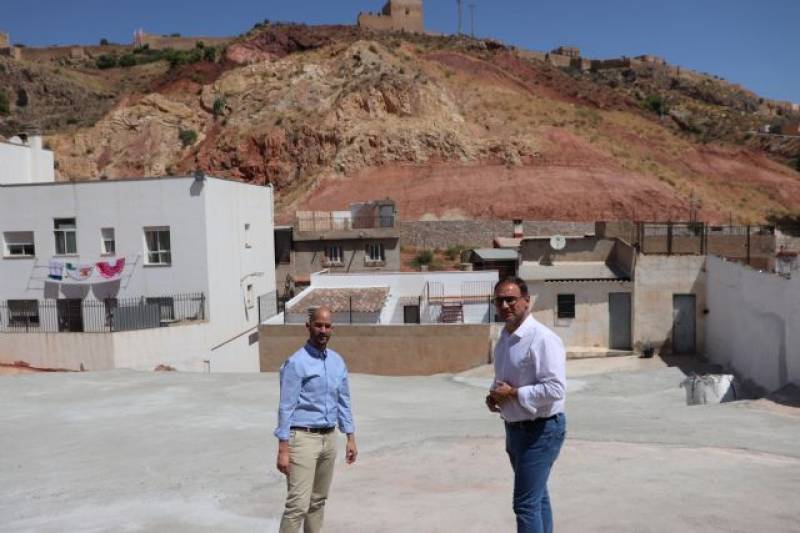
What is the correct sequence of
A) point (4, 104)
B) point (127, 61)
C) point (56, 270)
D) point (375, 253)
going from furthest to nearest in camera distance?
1. point (127, 61)
2. point (4, 104)
3. point (375, 253)
4. point (56, 270)

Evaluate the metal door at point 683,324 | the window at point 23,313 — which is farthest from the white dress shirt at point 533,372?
the window at point 23,313

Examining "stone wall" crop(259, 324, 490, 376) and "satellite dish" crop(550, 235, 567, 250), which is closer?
"stone wall" crop(259, 324, 490, 376)

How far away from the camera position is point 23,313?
2438cm

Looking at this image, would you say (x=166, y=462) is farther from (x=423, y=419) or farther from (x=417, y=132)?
(x=417, y=132)

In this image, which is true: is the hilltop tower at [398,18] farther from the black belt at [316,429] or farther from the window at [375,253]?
the black belt at [316,429]

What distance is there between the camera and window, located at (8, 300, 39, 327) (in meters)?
24.3

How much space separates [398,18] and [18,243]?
64.7 m

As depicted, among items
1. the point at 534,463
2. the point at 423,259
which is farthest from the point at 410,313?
the point at 534,463

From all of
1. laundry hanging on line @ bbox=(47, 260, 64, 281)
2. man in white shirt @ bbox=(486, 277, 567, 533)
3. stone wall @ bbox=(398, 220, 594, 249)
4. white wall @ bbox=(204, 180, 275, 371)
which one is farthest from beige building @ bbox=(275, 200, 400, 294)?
man in white shirt @ bbox=(486, 277, 567, 533)

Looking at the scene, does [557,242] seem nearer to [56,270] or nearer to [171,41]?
[56,270]

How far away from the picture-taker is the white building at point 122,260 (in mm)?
23406

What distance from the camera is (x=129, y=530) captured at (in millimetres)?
5934

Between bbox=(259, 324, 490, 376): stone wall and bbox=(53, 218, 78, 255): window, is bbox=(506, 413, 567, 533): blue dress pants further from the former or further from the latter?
bbox=(53, 218, 78, 255): window

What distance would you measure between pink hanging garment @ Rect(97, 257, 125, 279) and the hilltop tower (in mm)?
61439
